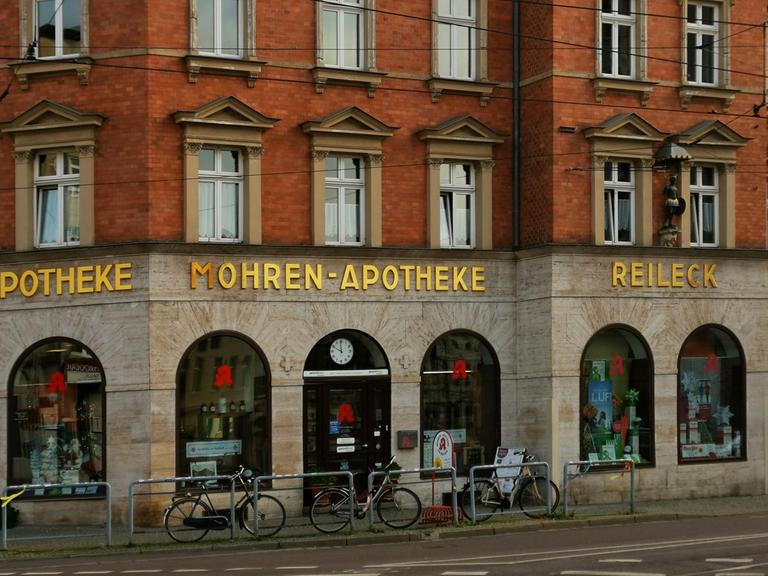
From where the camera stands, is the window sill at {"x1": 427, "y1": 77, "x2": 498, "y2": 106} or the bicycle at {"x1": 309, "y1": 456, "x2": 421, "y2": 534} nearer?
the bicycle at {"x1": 309, "y1": 456, "x2": 421, "y2": 534}

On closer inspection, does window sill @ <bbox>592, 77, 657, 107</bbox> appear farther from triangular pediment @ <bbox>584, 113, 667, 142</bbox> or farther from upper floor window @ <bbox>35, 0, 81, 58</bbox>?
upper floor window @ <bbox>35, 0, 81, 58</bbox>

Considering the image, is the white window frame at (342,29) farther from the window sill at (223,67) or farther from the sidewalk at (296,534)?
the sidewalk at (296,534)

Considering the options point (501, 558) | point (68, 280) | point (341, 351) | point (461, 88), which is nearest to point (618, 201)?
point (461, 88)

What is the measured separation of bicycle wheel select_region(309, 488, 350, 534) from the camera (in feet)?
74.5

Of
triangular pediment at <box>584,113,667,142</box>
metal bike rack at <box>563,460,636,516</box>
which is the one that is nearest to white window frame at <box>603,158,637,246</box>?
triangular pediment at <box>584,113,667,142</box>

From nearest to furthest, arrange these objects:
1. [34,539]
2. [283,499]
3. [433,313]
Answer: [34,539], [283,499], [433,313]

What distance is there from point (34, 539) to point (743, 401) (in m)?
14.7

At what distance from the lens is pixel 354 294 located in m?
27.1

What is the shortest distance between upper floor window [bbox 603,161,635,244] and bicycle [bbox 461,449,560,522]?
214 inches

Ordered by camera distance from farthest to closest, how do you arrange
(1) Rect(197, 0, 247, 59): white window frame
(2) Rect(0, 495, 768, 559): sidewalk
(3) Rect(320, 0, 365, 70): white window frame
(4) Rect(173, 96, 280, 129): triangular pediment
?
(3) Rect(320, 0, 365, 70): white window frame, (1) Rect(197, 0, 247, 59): white window frame, (4) Rect(173, 96, 280, 129): triangular pediment, (2) Rect(0, 495, 768, 559): sidewalk

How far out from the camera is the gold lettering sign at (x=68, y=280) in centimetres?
2539

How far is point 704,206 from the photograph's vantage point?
29.5 meters

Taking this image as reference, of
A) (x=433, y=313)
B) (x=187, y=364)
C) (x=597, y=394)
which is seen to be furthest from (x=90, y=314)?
(x=597, y=394)

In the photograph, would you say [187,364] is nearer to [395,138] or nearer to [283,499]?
[283,499]
